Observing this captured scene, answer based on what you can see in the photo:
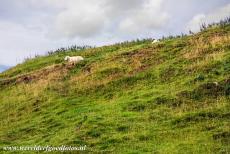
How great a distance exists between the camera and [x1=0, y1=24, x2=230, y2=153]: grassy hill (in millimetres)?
21766

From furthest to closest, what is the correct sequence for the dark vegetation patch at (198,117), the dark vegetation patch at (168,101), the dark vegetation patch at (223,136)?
the dark vegetation patch at (168,101)
the dark vegetation patch at (198,117)
the dark vegetation patch at (223,136)

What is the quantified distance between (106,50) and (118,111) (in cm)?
2227

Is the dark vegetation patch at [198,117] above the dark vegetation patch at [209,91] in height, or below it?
below

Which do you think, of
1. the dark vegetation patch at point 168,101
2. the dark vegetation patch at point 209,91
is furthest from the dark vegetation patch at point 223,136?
the dark vegetation patch at point 168,101

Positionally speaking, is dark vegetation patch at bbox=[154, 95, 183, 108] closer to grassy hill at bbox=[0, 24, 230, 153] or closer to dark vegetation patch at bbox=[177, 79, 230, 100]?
grassy hill at bbox=[0, 24, 230, 153]

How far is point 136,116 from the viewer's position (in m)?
25.2

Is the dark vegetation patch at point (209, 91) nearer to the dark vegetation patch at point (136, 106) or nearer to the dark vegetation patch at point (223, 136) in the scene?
the dark vegetation patch at point (136, 106)

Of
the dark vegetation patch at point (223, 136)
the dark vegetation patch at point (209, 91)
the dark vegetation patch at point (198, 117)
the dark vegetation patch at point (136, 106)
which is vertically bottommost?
the dark vegetation patch at point (223, 136)

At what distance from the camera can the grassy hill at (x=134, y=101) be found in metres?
21.8

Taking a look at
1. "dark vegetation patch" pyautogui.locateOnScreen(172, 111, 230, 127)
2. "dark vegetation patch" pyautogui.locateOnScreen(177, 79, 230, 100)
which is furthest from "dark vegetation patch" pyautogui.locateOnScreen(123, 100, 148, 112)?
"dark vegetation patch" pyautogui.locateOnScreen(172, 111, 230, 127)

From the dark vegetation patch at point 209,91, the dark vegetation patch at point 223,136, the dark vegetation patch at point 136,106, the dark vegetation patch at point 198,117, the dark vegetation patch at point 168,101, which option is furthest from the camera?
the dark vegetation patch at point 136,106

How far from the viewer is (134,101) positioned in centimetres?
2783

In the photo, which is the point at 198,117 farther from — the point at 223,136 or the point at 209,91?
the point at 209,91

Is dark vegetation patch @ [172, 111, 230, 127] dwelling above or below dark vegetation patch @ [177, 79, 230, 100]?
below
